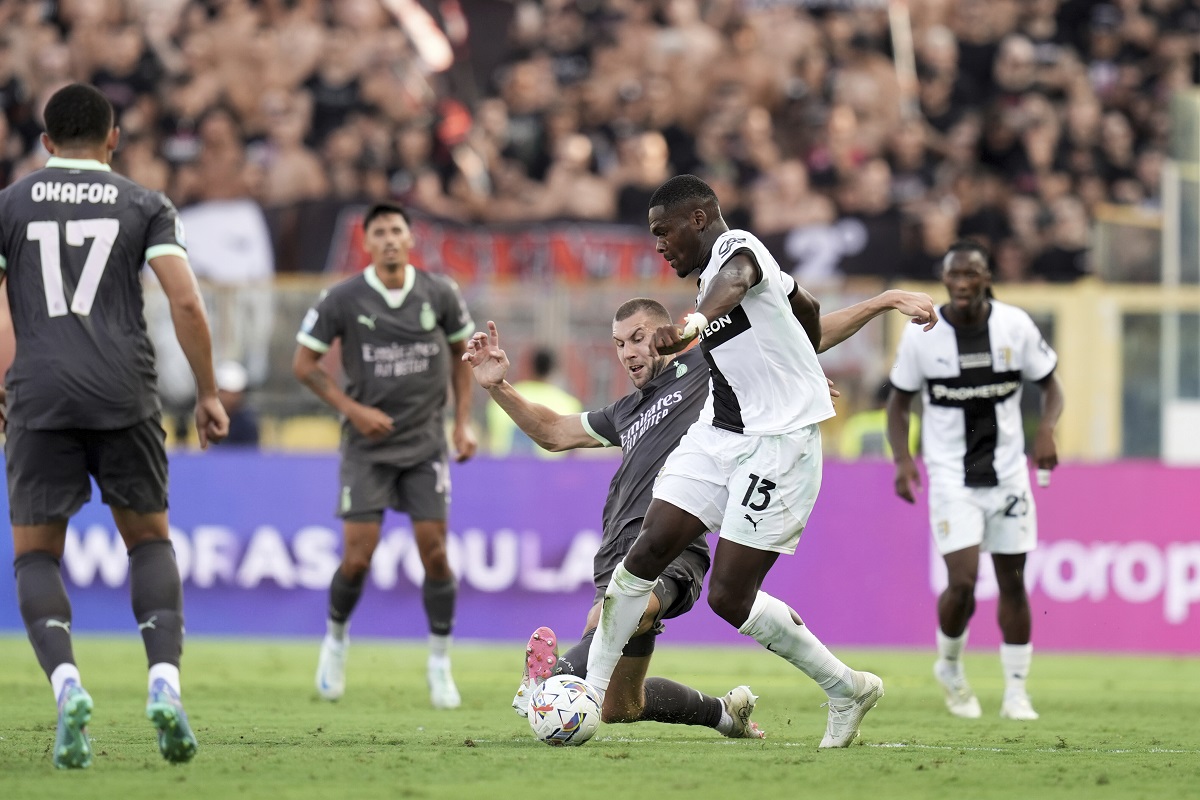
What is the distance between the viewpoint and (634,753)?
7.12m

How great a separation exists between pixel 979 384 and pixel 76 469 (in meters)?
5.35

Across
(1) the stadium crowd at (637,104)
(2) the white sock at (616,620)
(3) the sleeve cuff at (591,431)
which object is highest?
Answer: (1) the stadium crowd at (637,104)

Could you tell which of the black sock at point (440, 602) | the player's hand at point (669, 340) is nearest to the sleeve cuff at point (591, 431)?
the player's hand at point (669, 340)

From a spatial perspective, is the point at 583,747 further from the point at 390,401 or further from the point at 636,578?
the point at 390,401

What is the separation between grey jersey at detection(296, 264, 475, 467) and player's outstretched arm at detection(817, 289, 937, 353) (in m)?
3.65

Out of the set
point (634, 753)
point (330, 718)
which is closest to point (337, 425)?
point (330, 718)

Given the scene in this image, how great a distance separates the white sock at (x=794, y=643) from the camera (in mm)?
7254

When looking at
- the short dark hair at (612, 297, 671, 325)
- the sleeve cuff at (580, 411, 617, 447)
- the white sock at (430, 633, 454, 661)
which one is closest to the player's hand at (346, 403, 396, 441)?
the white sock at (430, 633, 454, 661)

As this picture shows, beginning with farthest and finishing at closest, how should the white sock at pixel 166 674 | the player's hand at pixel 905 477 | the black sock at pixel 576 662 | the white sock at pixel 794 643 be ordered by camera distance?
the player's hand at pixel 905 477, the black sock at pixel 576 662, the white sock at pixel 794 643, the white sock at pixel 166 674

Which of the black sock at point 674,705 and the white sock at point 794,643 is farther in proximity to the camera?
the black sock at point 674,705

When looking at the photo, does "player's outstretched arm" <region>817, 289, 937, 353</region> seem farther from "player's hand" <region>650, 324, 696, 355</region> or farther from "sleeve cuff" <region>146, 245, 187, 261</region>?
"sleeve cuff" <region>146, 245, 187, 261</region>

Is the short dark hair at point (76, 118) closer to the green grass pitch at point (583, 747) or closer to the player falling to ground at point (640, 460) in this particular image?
the player falling to ground at point (640, 460)

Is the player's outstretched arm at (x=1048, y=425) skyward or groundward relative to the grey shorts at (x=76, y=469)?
skyward

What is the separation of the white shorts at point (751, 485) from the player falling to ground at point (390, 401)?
3400mm
